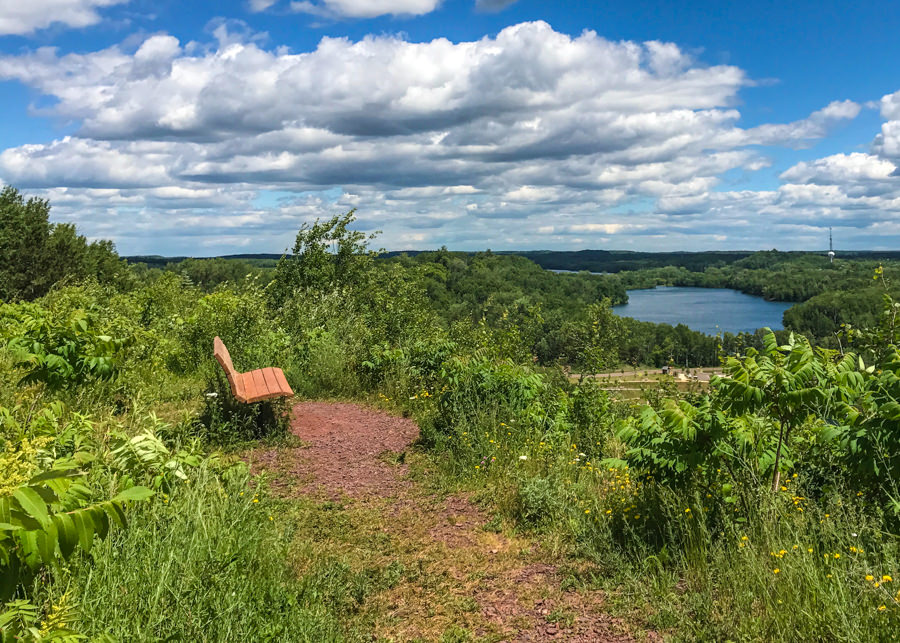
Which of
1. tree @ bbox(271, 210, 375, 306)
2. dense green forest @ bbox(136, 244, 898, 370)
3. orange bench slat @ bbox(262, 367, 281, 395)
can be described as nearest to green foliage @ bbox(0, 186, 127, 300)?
dense green forest @ bbox(136, 244, 898, 370)

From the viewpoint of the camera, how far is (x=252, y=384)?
6.39 meters

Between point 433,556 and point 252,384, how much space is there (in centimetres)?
332

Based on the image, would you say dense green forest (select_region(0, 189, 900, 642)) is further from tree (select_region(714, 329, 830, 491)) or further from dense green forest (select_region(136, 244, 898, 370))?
dense green forest (select_region(136, 244, 898, 370))

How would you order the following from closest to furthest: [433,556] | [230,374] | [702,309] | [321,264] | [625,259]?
1. [433,556]
2. [230,374]
3. [321,264]
4. [702,309]
5. [625,259]

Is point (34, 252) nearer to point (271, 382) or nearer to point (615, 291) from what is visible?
point (271, 382)

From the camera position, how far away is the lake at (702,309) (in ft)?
181

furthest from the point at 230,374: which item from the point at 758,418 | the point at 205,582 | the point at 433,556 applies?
the point at 758,418

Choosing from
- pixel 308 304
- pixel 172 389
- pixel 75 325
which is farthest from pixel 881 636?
pixel 308 304

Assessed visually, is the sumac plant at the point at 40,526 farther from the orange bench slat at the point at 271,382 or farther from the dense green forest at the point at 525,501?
the orange bench slat at the point at 271,382

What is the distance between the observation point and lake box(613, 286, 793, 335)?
55.0m

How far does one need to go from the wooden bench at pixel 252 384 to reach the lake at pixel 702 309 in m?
44.4

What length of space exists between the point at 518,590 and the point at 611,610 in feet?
1.86

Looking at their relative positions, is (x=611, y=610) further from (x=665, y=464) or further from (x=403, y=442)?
(x=403, y=442)

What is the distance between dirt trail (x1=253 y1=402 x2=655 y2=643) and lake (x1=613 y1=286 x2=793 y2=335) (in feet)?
147
